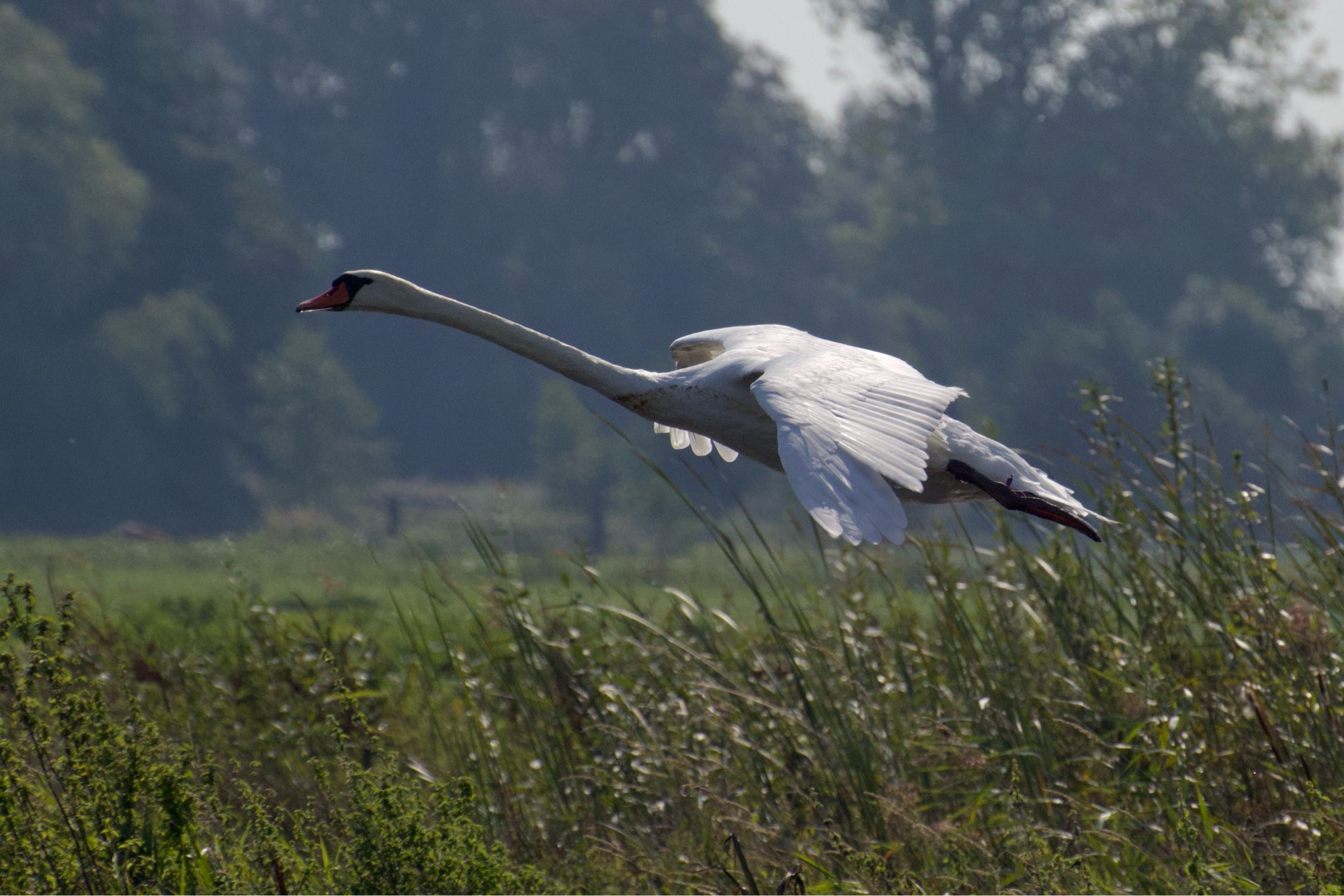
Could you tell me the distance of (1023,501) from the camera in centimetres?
467

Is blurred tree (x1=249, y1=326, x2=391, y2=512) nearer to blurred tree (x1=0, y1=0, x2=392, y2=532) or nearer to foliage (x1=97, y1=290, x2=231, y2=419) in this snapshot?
blurred tree (x1=0, y1=0, x2=392, y2=532)

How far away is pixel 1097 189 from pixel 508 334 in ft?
127

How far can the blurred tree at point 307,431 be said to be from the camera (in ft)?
103

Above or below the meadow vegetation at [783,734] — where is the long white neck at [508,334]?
above

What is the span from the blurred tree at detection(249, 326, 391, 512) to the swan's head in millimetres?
26422

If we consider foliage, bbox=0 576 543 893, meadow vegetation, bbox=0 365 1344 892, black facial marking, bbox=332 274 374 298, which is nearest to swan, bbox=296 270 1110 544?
black facial marking, bbox=332 274 374 298

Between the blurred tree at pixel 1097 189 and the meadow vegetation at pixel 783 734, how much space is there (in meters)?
34.1

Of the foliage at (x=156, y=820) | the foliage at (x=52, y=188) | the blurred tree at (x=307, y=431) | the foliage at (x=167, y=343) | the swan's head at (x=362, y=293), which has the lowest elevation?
the foliage at (x=156, y=820)

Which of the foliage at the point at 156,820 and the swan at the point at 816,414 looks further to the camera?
the foliage at the point at 156,820

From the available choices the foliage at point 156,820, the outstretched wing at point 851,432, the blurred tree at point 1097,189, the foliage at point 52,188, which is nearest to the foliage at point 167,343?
the foliage at point 52,188

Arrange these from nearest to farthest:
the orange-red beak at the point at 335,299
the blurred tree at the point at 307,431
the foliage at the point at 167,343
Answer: the orange-red beak at the point at 335,299, the foliage at the point at 167,343, the blurred tree at the point at 307,431

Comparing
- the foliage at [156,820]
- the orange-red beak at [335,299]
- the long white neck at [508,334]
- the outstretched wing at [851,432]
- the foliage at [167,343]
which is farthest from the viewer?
the foliage at [167,343]

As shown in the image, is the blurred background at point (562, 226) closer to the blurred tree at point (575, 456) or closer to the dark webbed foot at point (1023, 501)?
the blurred tree at point (575, 456)

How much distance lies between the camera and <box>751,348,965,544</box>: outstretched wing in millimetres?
3404
